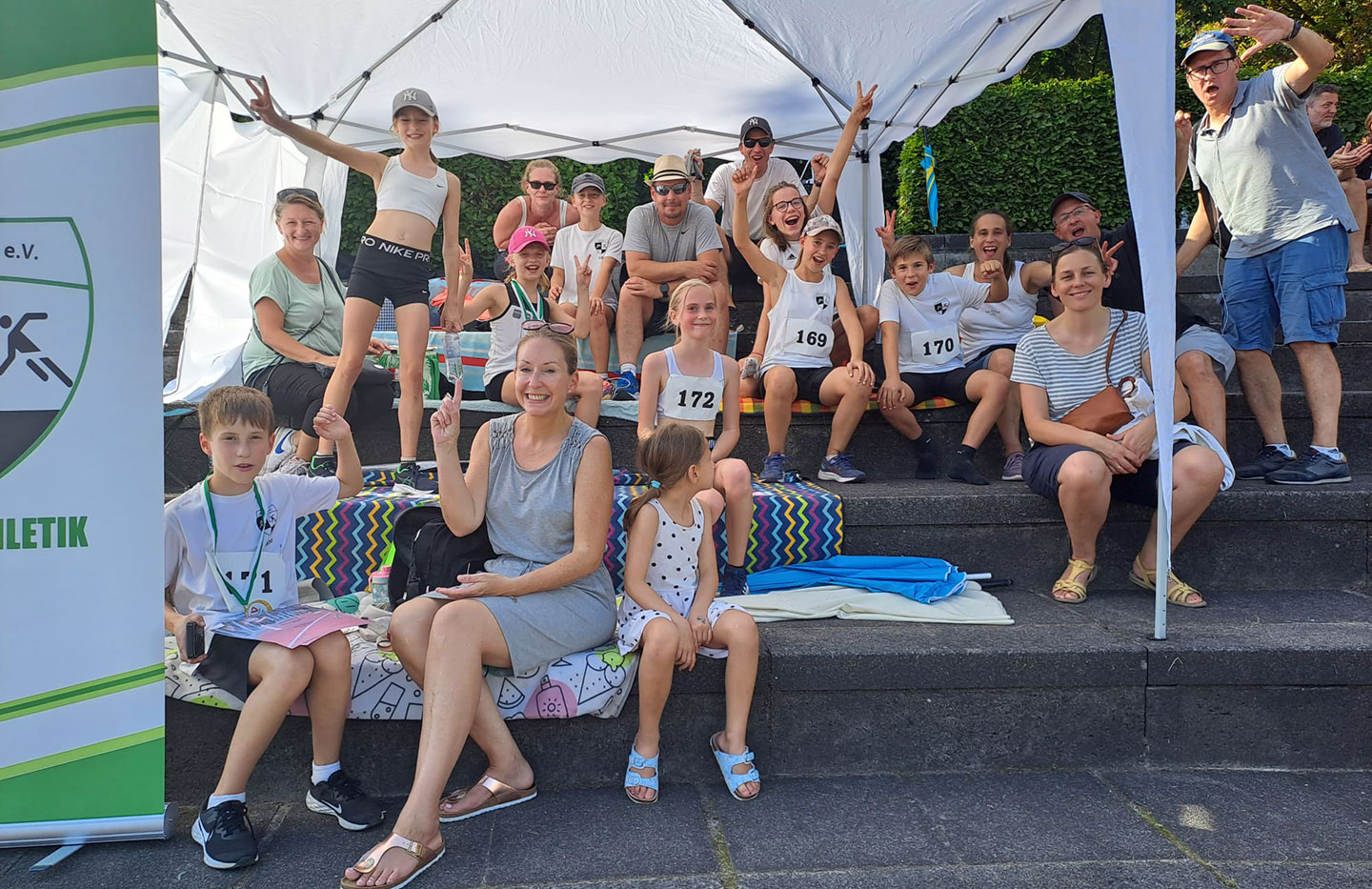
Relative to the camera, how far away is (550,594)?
2646 millimetres

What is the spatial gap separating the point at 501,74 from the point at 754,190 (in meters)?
1.60

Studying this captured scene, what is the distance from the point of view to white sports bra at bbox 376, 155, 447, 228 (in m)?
4.07

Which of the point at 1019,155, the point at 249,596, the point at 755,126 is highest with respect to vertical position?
the point at 1019,155

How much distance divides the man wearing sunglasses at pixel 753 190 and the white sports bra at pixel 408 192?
6.02 feet

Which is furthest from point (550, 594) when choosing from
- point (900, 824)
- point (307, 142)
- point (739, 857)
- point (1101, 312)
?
point (307, 142)

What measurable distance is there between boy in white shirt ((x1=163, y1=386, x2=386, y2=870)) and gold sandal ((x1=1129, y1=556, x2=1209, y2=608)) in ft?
8.50

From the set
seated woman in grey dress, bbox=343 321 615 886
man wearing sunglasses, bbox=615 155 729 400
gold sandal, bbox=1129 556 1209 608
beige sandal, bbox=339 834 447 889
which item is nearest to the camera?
beige sandal, bbox=339 834 447 889

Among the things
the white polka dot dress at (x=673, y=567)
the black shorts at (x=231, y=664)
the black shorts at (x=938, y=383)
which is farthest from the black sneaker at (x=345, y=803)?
the black shorts at (x=938, y=383)

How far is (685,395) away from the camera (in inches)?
149

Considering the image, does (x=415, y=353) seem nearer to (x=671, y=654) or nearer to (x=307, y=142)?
(x=307, y=142)

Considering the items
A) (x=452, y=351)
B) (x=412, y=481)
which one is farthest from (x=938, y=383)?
(x=412, y=481)

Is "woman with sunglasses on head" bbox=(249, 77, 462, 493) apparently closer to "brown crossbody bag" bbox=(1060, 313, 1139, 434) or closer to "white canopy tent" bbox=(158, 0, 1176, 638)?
"white canopy tent" bbox=(158, 0, 1176, 638)

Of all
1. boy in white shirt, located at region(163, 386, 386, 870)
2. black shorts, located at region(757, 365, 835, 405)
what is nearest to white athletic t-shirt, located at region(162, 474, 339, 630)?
boy in white shirt, located at region(163, 386, 386, 870)

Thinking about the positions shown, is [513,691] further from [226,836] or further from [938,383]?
[938,383]
